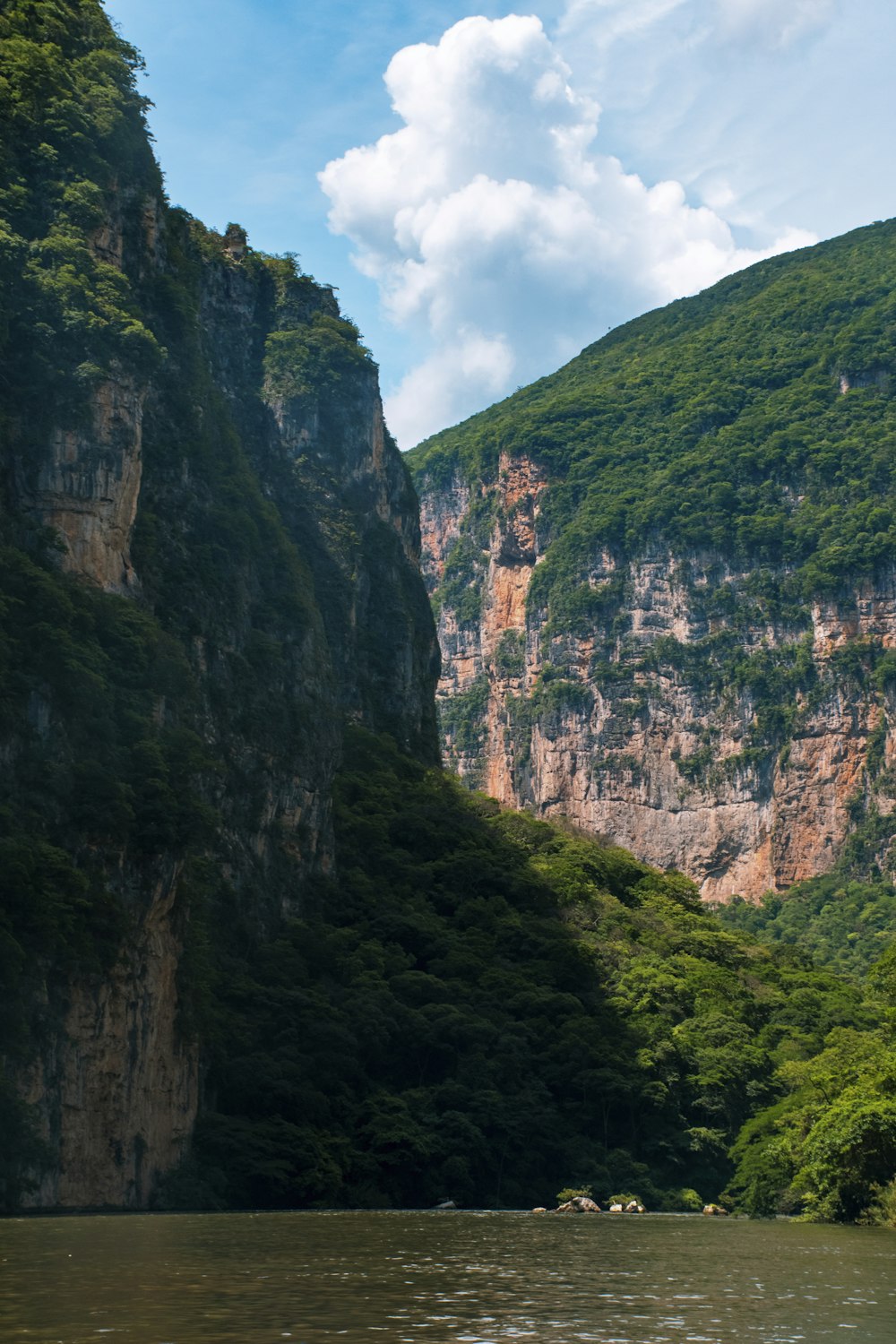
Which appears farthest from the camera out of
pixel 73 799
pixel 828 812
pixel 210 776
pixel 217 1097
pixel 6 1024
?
pixel 828 812

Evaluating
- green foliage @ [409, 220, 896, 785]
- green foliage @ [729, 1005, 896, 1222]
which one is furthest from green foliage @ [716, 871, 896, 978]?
green foliage @ [729, 1005, 896, 1222]

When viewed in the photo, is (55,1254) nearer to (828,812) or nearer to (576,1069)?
(576,1069)

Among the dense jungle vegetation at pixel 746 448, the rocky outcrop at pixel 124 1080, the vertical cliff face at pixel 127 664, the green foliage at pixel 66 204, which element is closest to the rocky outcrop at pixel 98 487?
the vertical cliff face at pixel 127 664

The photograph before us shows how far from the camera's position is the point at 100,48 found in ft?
250

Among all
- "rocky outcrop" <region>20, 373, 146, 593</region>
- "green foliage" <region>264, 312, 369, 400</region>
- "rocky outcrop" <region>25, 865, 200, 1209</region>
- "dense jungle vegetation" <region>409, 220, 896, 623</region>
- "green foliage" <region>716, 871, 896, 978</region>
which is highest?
"dense jungle vegetation" <region>409, 220, 896, 623</region>

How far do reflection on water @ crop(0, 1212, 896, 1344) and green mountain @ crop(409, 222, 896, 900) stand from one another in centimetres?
10746

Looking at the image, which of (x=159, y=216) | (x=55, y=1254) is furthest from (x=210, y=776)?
(x=55, y=1254)

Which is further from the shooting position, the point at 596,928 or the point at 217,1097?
the point at 596,928

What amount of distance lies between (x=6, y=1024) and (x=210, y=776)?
22.2 m

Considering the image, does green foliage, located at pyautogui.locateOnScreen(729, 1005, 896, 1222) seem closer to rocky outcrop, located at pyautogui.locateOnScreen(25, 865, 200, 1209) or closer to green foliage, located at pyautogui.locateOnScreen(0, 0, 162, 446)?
rocky outcrop, located at pyautogui.locateOnScreen(25, 865, 200, 1209)

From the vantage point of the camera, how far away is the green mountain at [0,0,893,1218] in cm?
5478

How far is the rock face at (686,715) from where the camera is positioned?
151000mm

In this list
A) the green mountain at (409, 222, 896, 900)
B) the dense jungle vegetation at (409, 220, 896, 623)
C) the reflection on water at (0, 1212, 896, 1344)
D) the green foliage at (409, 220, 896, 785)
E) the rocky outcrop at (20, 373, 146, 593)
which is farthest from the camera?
the dense jungle vegetation at (409, 220, 896, 623)

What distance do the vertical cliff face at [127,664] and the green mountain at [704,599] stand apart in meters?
60.0
